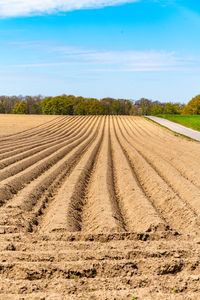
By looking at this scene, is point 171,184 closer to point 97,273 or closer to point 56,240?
point 56,240

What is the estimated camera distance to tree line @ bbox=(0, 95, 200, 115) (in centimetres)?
8888

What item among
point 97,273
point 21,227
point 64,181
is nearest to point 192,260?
point 97,273

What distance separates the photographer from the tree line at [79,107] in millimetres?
88875

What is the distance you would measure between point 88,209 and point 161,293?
13.4ft

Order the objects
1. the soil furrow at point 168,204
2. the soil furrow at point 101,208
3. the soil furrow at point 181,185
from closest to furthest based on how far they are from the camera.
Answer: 1. the soil furrow at point 101,208
2. the soil furrow at point 168,204
3. the soil furrow at point 181,185

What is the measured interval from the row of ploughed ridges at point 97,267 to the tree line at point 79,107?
80.9 meters

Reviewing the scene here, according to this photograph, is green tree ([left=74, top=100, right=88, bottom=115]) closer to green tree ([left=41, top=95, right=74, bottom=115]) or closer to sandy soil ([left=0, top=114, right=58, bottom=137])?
green tree ([left=41, top=95, right=74, bottom=115])

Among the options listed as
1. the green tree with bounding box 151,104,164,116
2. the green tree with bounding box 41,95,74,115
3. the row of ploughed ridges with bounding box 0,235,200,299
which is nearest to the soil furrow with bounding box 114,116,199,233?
the row of ploughed ridges with bounding box 0,235,200,299

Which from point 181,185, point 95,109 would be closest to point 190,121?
point 95,109

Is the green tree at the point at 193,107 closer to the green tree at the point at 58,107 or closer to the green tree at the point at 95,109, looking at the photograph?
the green tree at the point at 95,109

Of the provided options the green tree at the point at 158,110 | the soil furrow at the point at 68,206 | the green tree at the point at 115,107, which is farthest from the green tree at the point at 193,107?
the soil furrow at the point at 68,206

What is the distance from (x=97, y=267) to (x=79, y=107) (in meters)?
86.3

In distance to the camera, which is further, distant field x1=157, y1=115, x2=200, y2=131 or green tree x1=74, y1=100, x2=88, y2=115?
green tree x1=74, y1=100, x2=88, y2=115

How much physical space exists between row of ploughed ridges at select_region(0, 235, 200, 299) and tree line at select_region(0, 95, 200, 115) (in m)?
80.9
